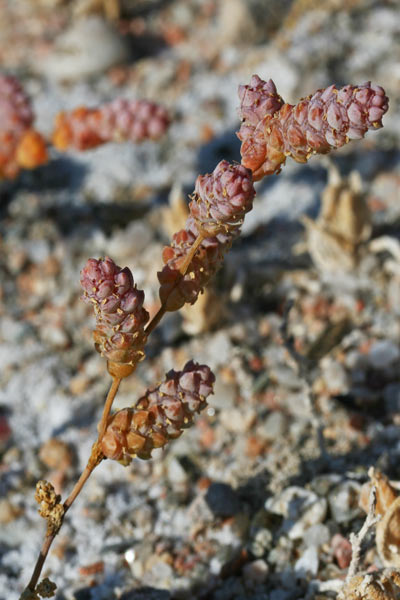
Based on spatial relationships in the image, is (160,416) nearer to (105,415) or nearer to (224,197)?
(105,415)

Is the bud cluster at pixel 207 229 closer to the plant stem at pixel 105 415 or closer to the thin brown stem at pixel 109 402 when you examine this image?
the plant stem at pixel 105 415

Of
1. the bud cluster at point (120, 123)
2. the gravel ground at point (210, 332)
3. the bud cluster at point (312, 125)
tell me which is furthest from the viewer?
the bud cluster at point (120, 123)

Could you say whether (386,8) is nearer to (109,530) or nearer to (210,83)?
(210,83)

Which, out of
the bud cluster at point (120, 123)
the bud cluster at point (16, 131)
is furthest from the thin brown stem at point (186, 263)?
the bud cluster at point (16, 131)

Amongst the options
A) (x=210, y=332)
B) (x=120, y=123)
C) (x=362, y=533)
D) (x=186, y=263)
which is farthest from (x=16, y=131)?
(x=362, y=533)

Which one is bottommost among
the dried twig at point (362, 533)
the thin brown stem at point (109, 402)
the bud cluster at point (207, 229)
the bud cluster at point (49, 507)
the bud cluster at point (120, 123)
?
the dried twig at point (362, 533)
